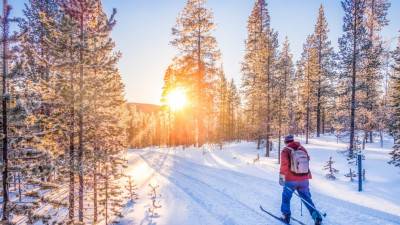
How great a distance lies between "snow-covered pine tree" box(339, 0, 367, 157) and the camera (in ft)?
76.7

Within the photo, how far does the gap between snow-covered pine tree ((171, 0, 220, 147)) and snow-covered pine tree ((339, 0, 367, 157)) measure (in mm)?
12390

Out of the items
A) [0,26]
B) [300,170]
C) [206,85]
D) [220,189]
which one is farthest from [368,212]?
[206,85]

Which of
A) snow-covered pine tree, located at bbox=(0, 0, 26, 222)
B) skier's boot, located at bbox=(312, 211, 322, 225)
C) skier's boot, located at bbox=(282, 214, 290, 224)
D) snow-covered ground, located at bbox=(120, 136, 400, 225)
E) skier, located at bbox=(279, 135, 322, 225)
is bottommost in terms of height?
snow-covered ground, located at bbox=(120, 136, 400, 225)

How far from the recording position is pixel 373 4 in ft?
107

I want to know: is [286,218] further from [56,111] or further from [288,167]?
[56,111]

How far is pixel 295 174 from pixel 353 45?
20024 millimetres

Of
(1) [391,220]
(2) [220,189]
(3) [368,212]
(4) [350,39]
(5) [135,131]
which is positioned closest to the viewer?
(1) [391,220]

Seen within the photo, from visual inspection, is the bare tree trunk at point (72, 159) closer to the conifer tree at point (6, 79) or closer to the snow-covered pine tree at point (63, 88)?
the snow-covered pine tree at point (63, 88)

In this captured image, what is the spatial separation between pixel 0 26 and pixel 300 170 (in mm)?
9824

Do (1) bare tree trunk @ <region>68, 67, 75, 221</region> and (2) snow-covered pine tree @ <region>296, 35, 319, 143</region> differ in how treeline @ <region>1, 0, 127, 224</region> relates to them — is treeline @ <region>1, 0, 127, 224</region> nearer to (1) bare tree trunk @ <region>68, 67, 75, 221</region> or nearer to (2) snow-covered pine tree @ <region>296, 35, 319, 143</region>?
(1) bare tree trunk @ <region>68, 67, 75, 221</region>

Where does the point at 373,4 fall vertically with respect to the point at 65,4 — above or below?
above

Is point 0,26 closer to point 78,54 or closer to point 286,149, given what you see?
point 78,54

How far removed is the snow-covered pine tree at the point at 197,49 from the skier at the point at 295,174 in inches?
907

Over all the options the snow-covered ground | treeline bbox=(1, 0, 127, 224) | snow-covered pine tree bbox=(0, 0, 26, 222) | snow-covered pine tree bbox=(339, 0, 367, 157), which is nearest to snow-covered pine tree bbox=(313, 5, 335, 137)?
snow-covered pine tree bbox=(339, 0, 367, 157)
